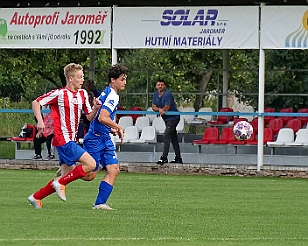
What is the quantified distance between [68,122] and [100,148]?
547 millimetres

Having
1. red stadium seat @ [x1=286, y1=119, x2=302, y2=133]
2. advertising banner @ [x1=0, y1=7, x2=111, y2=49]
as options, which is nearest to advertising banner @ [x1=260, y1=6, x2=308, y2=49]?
red stadium seat @ [x1=286, y1=119, x2=302, y2=133]

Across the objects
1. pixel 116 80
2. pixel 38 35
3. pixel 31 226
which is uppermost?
pixel 38 35

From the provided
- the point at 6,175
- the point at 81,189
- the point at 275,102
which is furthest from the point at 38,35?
the point at 275,102

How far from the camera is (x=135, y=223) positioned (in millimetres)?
12164

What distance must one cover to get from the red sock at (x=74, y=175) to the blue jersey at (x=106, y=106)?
608 millimetres

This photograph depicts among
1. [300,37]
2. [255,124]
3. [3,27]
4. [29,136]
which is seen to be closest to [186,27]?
[300,37]

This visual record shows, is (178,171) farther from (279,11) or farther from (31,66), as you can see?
(31,66)

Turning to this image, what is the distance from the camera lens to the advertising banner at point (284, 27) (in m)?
23.5

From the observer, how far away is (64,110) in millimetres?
13664

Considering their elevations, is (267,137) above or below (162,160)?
above

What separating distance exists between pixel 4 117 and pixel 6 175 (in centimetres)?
1392

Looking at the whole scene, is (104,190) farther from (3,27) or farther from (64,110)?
(3,27)

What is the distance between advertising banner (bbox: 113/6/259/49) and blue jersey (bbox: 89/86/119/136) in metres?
10.7

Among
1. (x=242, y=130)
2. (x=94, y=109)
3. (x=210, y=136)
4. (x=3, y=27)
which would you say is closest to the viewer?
(x=94, y=109)
